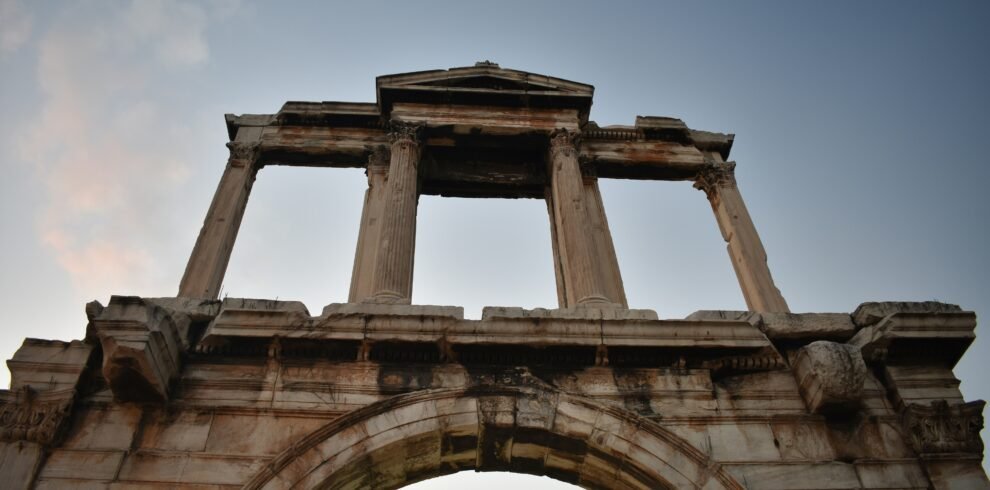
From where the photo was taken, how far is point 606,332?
668cm

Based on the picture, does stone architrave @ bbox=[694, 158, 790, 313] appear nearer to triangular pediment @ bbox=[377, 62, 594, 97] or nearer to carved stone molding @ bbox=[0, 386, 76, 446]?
triangular pediment @ bbox=[377, 62, 594, 97]

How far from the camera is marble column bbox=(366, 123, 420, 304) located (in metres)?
7.87

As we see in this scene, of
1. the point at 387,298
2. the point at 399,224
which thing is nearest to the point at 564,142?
the point at 399,224

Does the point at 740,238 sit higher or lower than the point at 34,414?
higher

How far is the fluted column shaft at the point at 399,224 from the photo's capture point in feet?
25.8

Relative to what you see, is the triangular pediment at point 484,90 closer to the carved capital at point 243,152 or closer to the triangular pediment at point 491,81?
the triangular pediment at point 491,81

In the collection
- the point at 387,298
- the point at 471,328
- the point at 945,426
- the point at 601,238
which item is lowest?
the point at 945,426

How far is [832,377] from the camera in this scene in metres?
6.16

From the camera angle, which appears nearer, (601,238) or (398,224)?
(398,224)

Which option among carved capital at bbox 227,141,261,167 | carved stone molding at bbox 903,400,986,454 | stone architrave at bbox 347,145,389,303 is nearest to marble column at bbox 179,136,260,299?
carved capital at bbox 227,141,261,167

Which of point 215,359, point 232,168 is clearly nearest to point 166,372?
point 215,359

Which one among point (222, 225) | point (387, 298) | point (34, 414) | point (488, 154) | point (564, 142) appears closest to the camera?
point (34, 414)

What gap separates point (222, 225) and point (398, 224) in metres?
2.46

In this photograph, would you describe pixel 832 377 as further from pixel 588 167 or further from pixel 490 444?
pixel 588 167
